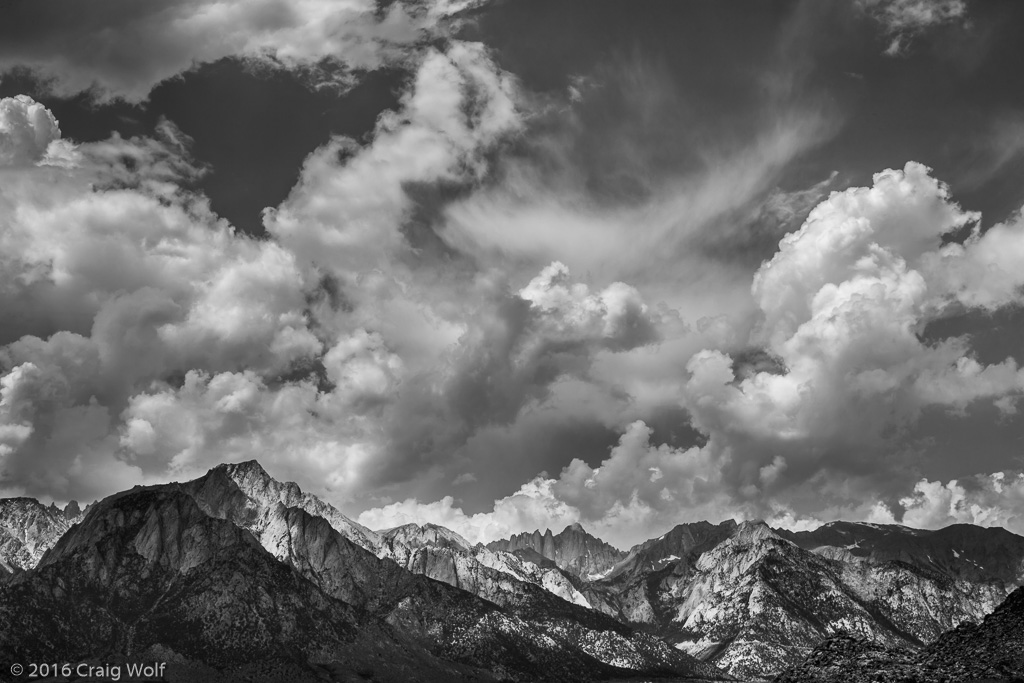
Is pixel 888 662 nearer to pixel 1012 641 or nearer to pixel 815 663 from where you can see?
pixel 815 663

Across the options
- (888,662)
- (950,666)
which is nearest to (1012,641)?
(950,666)

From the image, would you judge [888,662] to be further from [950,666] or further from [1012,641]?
[1012,641]

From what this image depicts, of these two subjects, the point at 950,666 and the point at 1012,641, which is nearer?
the point at 950,666

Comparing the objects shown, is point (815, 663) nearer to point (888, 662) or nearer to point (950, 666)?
point (888, 662)

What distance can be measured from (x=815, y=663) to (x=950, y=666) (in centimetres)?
3355

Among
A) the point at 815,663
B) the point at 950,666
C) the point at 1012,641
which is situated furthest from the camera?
the point at 1012,641

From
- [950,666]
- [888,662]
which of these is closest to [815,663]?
[888,662]

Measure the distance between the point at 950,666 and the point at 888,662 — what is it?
2536 centimetres

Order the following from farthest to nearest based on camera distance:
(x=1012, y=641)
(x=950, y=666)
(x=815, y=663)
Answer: (x=1012, y=641) → (x=950, y=666) → (x=815, y=663)

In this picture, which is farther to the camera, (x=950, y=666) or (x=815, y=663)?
(x=950, y=666)

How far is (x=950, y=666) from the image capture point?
16638cm

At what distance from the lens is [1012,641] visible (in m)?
193

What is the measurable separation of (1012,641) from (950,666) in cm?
3619

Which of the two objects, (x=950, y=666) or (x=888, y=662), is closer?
(x=888, y=662)
